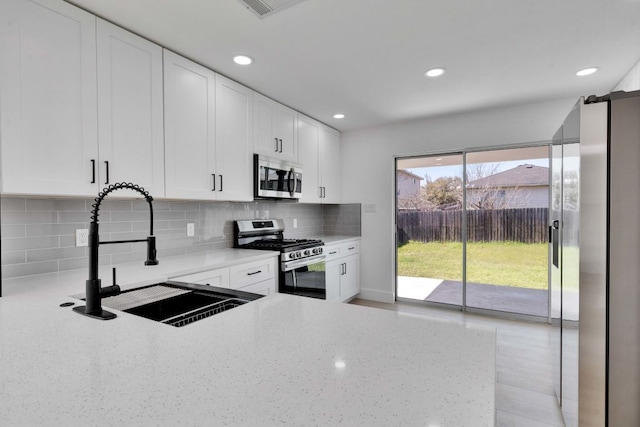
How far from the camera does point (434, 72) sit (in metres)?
2.70

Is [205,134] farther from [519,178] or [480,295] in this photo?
[480,295]

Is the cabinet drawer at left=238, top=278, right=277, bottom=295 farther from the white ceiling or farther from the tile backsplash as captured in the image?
the white ceiling

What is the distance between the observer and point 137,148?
2.09 meters

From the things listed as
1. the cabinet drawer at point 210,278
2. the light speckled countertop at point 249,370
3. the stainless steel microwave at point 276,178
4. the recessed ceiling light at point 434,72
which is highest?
the recessed ceiling light at point 434,72

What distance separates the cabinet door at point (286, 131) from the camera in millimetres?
3395

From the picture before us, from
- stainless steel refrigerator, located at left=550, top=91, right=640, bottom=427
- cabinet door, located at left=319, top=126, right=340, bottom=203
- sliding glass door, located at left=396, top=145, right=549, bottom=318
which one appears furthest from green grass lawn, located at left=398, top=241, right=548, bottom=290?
stainless steel refrigerator, located at left=550, top=91, right=640, bottom=427

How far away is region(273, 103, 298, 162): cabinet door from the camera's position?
3395 mm

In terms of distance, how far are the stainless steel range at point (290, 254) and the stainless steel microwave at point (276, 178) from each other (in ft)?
1.47

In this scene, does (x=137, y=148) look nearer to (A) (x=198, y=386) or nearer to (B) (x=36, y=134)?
(B) (x=36, y=134)

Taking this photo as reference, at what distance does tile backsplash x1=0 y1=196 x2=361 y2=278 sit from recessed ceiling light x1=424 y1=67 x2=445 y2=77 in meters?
2.14

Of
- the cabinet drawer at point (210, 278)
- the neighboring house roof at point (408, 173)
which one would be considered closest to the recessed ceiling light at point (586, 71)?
the neighboring house roof at point (408, 173)

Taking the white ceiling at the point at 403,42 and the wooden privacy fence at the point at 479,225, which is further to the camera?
the wooden privacy fence at the point at 479,225

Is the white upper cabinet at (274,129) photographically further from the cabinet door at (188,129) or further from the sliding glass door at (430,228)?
the sliding glass door at (430,228)

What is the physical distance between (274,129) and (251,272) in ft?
4.99
